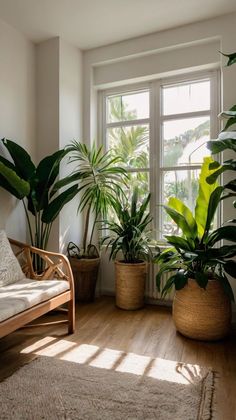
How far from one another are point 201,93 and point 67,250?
235 centimetres

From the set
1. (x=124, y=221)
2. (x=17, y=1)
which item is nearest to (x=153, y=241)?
(x=124, y=221)

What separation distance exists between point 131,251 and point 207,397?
1.66 m

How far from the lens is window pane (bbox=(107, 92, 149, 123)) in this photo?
3659mm

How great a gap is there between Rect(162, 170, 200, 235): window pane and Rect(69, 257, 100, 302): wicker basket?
3.03ft

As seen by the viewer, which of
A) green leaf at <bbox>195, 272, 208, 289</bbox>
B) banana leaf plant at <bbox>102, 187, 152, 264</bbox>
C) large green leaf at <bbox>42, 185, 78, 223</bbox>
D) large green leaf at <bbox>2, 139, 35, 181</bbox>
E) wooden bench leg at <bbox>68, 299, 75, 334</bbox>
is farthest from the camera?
banana leaf plant at <bbox>102, 187, 152, 264</bbox>

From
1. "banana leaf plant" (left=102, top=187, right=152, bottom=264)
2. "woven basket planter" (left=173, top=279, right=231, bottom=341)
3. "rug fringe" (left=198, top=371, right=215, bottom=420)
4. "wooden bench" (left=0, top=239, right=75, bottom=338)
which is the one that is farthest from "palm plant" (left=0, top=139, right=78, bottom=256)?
"rug fringe" (left=198, top=371, right=215, bottom=420)

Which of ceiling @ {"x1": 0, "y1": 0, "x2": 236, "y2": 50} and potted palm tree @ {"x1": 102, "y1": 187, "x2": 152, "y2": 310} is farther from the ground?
ceiling @ {"x1": 0, "y1": 0, "x2": 236, "y2": 50}

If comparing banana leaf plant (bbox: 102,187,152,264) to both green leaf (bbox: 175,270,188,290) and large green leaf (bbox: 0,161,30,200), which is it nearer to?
green leaf (bbox: 175,270,188,290)

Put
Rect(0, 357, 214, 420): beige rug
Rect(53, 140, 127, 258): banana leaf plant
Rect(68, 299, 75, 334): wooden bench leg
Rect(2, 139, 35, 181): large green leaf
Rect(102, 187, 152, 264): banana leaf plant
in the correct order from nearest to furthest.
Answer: Rect(0, 357, 214, 420): beige rug < Rect(68, 299, 75, 334): wooden bench leg < Rect(2, 139, 35, 181): large green leaf < Rect(102, 187, 152, 264): banana leaf plant < Rect(53, 140, 127, 258): banana leaf plant

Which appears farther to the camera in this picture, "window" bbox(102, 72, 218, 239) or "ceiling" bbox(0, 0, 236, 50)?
"window" bbox(102, 72, 218, 239)

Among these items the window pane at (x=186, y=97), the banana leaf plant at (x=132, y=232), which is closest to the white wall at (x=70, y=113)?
the banana leaf plant at (x=132, y=232)

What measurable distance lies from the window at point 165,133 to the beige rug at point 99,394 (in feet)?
5.98

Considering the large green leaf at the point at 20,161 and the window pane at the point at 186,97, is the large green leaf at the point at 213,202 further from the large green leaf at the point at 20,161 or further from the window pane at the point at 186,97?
the large green leaf at the point at 20,161

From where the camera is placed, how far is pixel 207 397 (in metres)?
1.76
